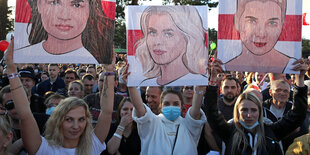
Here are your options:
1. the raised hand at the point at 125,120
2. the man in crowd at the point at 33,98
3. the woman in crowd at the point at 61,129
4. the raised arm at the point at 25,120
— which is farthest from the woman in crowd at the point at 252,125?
the man in crowd at the point at 33,98

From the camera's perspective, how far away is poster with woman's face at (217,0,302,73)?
414cm

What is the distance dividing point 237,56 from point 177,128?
118 centimetres

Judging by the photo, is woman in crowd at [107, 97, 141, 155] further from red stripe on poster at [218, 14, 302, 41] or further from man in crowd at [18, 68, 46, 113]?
man in crowd at [18, 68, 46, 113]

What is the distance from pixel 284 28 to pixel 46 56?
292 cm

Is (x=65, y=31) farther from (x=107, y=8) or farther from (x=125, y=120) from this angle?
(x=125, y=120)

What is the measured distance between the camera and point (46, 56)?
387cm

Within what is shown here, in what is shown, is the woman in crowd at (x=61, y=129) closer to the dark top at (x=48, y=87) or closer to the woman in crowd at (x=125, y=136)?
the woman in crowd at (x=125, y=136)

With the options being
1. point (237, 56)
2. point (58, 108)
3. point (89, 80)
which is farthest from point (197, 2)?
point (58, 108)

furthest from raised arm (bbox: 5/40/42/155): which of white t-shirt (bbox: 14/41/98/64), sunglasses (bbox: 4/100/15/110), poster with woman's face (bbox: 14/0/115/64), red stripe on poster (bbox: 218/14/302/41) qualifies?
red stripe on poster (bbox: 218/14/302/41)

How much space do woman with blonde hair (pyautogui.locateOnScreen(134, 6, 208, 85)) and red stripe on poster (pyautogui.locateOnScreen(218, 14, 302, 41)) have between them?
0.26m

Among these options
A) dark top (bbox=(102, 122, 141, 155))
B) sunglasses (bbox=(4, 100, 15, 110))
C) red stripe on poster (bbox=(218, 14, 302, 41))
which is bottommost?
dark top (bbox=(102, 122, 141, 155))

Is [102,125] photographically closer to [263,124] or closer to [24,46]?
[24,46]

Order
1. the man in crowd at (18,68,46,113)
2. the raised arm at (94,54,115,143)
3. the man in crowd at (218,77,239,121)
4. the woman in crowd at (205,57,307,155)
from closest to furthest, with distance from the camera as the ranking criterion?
the raised arm at (94,54,115,143) → the woman in crowd at (205,57,307,155) → the man in crowd at (218,77,239,121) → the man in crowd at (18,68,46,113)

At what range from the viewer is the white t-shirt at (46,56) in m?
3.65
